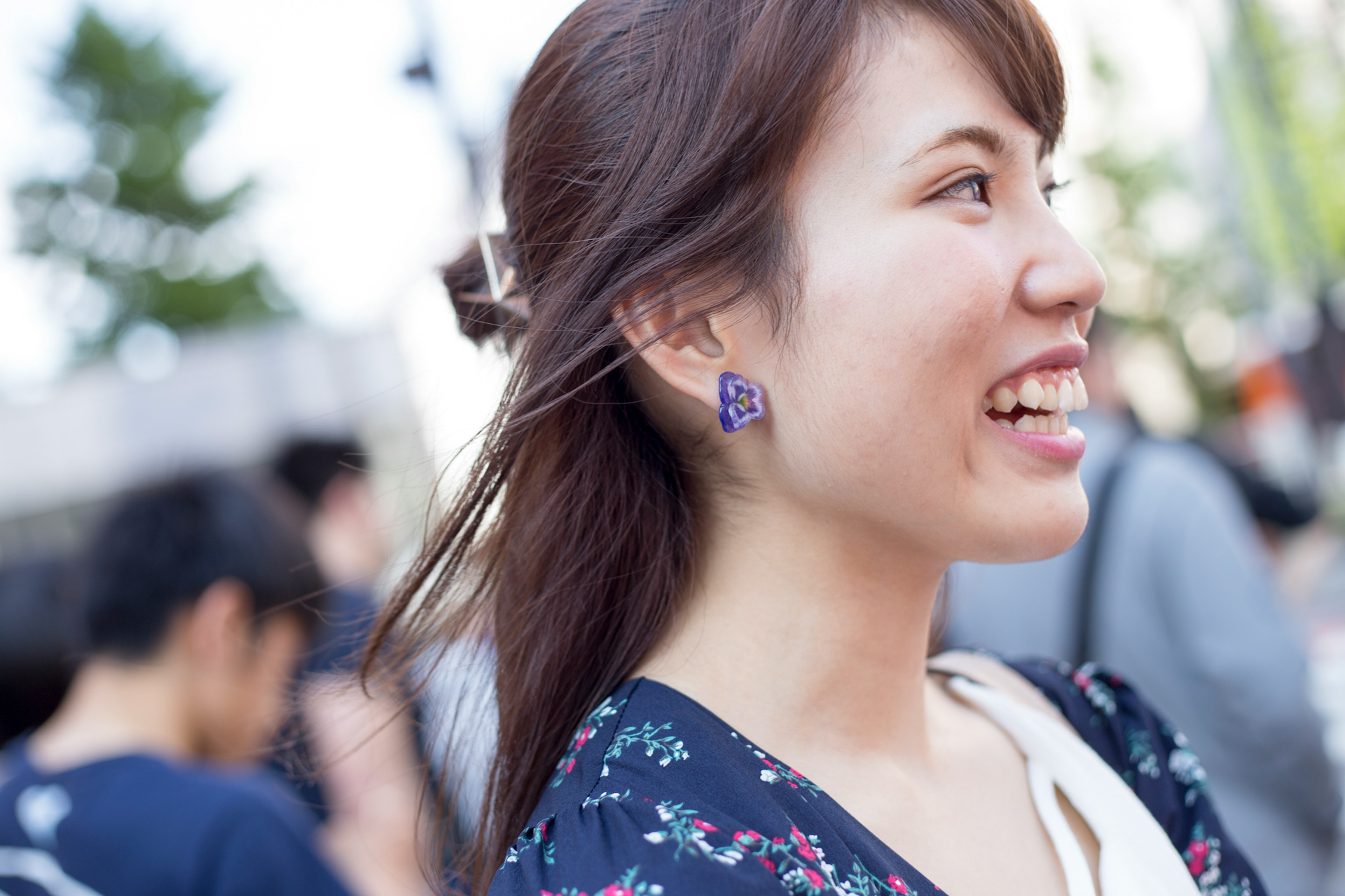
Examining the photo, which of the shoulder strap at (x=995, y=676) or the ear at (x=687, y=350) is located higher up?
the ear at (x=687, y=350)

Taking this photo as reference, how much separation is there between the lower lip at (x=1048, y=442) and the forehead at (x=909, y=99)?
33cm

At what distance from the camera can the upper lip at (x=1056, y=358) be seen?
1246mm

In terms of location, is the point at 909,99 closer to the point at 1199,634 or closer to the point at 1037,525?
the point at 1037,525

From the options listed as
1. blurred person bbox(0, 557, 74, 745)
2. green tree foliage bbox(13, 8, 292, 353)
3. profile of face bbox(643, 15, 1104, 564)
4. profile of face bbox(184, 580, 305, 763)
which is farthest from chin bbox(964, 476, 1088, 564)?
green tree foliage bbox(13, 8, 292, 353)

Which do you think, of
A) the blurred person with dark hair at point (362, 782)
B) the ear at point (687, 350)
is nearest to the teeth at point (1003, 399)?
the ear at point (687, 350)

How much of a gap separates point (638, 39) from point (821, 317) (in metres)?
0.42

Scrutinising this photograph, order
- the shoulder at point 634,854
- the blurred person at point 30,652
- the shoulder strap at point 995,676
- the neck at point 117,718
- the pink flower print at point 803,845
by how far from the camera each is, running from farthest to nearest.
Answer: the blurred person at point 30,652 → the neck at point 117,718 → the shoulder strap at point 995,676 → the pink flower print at point 803,845 → the shoulder at point 634,854

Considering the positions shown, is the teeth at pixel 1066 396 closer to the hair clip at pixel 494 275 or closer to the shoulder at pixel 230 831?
the hair clip at pixel 494 275

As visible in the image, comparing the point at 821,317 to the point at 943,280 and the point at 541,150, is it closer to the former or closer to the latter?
the point at 943,280

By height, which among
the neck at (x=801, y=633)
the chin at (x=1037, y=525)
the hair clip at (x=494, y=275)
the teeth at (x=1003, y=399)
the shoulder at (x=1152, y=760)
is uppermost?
the teeth at (x=1003, y=399)

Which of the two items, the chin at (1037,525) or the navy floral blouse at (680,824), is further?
the chin at (1037,525)

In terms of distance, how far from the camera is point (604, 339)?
1.27 m

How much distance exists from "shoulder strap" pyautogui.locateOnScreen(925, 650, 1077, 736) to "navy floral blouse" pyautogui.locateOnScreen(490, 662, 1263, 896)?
52 cm

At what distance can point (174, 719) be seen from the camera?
257 centimetres
